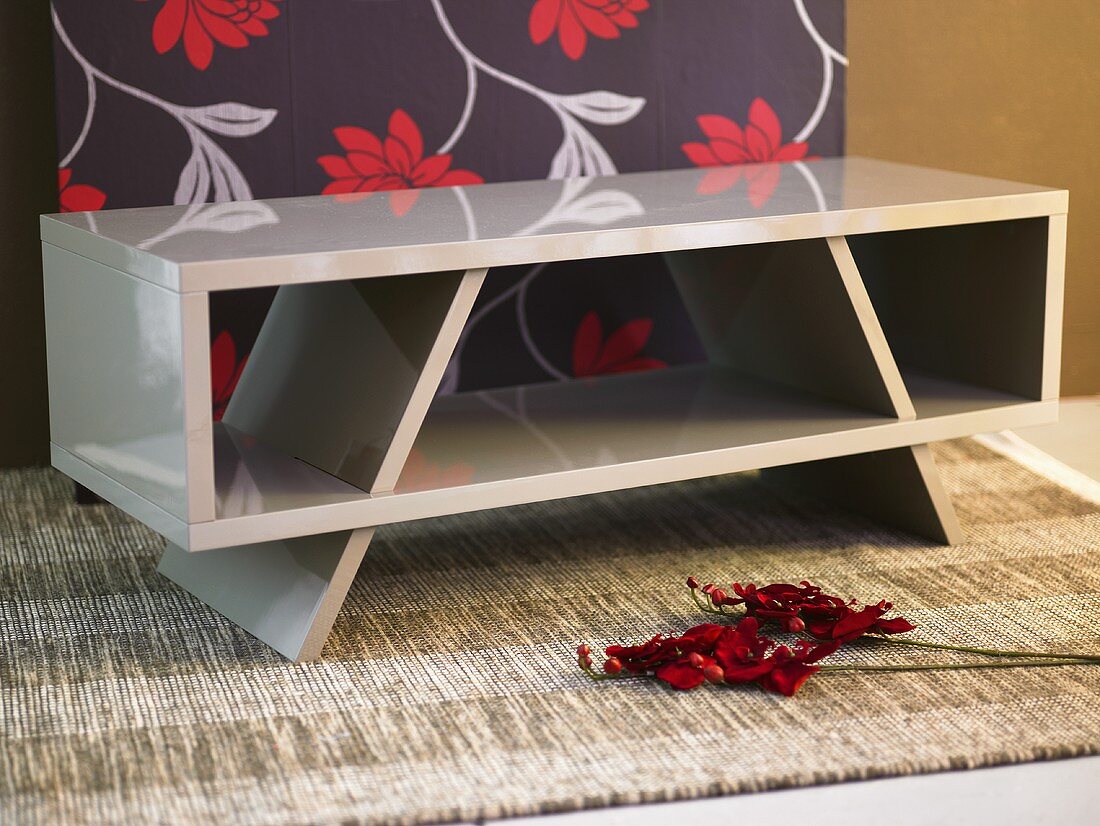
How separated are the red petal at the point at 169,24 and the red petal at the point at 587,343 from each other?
85 cm

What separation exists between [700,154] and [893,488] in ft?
2.47

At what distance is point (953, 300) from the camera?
224 centimetres

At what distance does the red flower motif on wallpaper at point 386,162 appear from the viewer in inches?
93.9

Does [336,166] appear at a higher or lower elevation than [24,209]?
higher

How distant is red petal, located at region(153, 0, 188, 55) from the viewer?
2248 mm

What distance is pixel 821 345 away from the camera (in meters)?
2.11

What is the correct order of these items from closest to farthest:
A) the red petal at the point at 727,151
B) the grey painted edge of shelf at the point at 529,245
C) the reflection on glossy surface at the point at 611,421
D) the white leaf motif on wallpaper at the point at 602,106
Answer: the grey painted edge of shelf at the point at 529,245
the reflection on glossy surface at the point at 611,421
the white leaf motif on wallpaper at the point at 602,106
the red petal at the point at 727,151

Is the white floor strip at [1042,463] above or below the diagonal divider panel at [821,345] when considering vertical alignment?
below

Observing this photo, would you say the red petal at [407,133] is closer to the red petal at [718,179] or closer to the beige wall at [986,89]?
the red petal at [718,179]

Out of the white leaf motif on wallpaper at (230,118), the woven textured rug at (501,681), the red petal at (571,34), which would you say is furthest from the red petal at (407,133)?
the woven textured rug at (501,681)

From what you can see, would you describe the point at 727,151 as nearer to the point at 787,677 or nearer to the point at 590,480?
the point at 590,480

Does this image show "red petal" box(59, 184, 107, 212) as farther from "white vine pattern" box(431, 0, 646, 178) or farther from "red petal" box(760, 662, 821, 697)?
"red petal" box(760, 662, 821, 697)

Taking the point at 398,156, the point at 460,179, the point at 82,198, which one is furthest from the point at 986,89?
the point at 82,198

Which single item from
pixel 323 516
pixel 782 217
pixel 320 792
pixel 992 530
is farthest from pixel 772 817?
pixel 992 530
